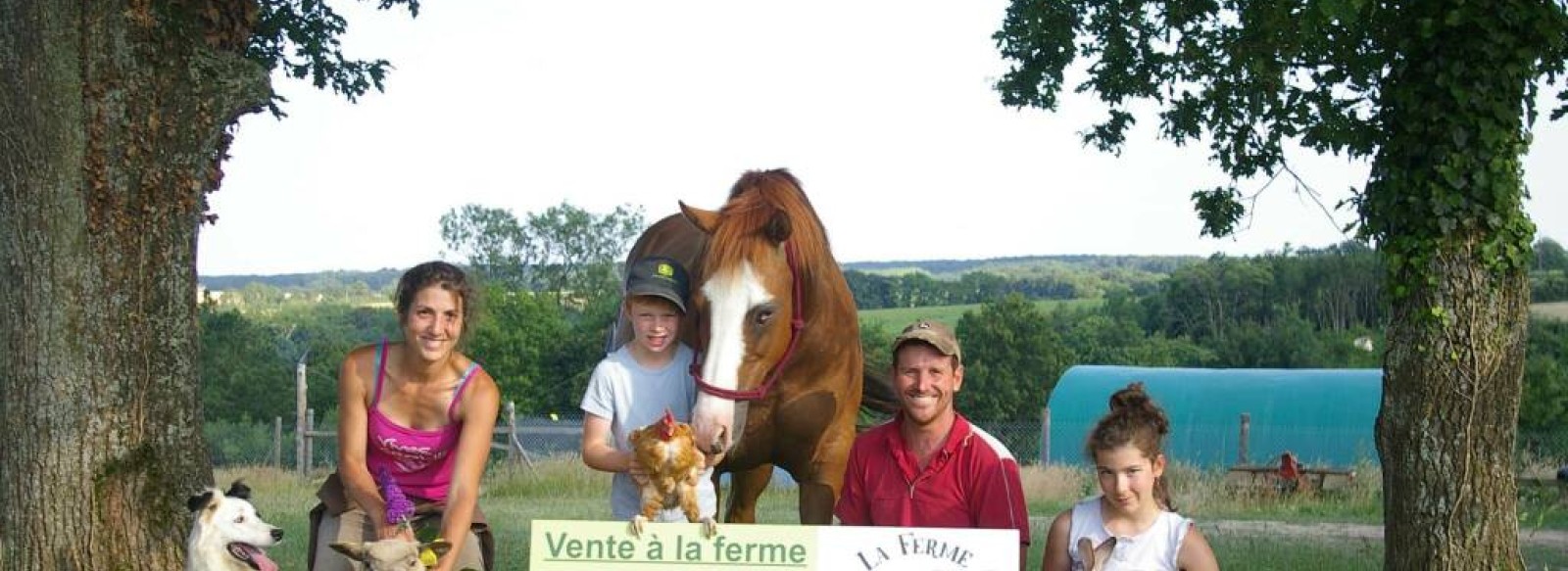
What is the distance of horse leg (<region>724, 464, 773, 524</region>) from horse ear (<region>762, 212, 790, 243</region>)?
1348 mm

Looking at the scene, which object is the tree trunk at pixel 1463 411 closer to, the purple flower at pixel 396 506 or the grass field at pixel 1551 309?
the purple flower at pixel 396 506

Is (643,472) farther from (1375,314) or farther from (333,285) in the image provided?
(333,285)

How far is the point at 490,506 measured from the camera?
1742cm

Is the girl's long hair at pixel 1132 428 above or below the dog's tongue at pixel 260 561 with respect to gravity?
above

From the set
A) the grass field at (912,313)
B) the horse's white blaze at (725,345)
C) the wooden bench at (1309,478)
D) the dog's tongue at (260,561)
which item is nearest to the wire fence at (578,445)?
the wooden bench at (1309,478)

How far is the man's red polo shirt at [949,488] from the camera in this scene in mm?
4867

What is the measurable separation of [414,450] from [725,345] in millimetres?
1045

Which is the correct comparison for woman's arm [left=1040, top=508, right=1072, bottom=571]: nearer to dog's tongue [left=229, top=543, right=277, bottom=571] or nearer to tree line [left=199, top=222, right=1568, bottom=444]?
dog's tongue [left=229, top=543, right=277, bottom=571]

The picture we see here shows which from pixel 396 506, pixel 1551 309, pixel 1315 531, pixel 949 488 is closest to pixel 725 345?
pixel 949 488

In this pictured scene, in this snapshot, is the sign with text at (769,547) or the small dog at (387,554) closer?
the small dog at (387,554)

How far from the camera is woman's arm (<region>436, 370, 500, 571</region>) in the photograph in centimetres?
479

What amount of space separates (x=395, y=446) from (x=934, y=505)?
1.64 meters

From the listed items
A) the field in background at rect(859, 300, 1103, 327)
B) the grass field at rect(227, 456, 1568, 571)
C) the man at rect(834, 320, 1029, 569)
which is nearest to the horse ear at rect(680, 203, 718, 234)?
the man at rect(834, 320, 1029, 569)

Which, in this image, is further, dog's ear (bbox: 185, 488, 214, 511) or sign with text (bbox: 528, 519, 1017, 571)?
dog's ear (bbox: 185, 488, 214, 511)
